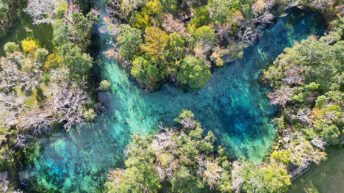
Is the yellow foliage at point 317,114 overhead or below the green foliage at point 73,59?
below

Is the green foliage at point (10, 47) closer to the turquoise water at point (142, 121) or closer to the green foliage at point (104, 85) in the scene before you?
the turquoise water at point (142, 121)

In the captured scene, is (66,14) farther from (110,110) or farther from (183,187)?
(183,187)

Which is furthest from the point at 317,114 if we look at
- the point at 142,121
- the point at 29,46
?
the point at 29,46

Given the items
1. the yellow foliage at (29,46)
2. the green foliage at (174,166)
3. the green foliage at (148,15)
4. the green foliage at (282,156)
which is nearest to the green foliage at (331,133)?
the green foliage at (282,156)

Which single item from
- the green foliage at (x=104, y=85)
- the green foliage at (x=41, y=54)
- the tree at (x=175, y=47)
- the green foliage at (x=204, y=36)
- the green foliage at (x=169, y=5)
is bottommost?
the green foliage at (x=104, y=85)

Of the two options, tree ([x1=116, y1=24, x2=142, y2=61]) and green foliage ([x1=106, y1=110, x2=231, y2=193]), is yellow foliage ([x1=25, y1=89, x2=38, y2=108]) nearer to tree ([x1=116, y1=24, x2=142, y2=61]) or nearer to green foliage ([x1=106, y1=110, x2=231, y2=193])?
tree ([x1=116, y1=24, x2=142, y2=61])

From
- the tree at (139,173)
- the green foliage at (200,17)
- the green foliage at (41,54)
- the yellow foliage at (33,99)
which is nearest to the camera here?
the tree at (139,173)

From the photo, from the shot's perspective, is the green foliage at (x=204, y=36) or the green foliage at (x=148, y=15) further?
the green foliage at (x=148, y=15)

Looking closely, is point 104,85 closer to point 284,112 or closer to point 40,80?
point 40,80
